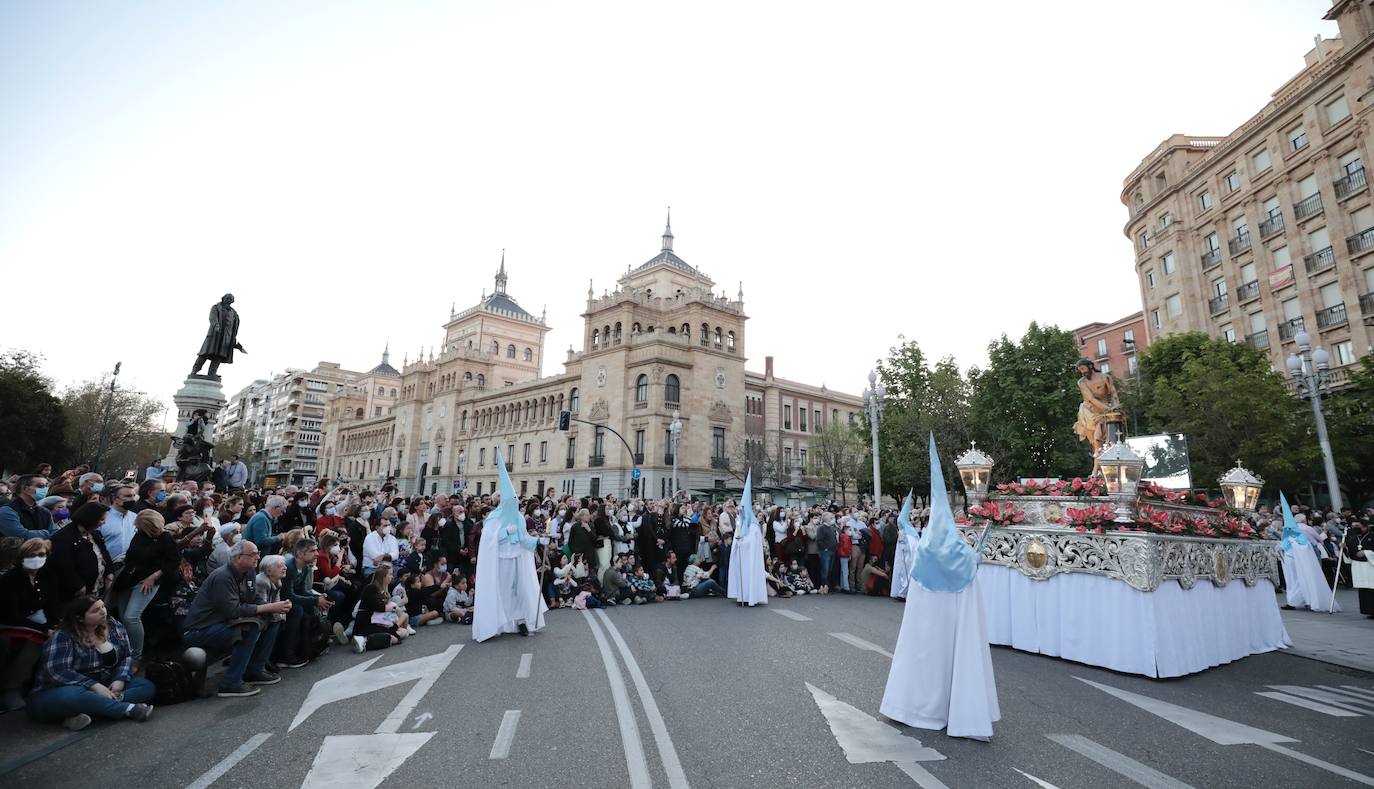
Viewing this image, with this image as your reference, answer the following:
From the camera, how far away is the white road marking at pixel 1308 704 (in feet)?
19.5

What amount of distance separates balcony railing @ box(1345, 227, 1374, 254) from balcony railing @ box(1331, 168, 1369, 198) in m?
2.12

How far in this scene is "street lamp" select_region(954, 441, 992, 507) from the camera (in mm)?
9852

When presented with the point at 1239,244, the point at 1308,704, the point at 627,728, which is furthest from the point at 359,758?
the point at 1239,244

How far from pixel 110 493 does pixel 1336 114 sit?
152 ft

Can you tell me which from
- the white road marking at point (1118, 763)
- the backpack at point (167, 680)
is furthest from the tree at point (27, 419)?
the white road marking at point (1118, 763)

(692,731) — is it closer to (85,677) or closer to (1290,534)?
(85,677)

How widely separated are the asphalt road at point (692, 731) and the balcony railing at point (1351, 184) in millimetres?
32815

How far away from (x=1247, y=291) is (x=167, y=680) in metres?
45.7

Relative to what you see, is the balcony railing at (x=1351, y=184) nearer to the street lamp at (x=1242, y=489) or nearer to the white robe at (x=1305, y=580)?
the white robe at (x=1305, y=580)

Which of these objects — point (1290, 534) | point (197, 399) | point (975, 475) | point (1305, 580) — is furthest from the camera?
point (197, 399)

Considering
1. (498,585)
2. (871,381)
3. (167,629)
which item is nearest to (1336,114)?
(871,381)

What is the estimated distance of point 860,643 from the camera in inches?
343

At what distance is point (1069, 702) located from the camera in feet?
19.9

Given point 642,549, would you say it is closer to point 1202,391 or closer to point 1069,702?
point 1069,702
